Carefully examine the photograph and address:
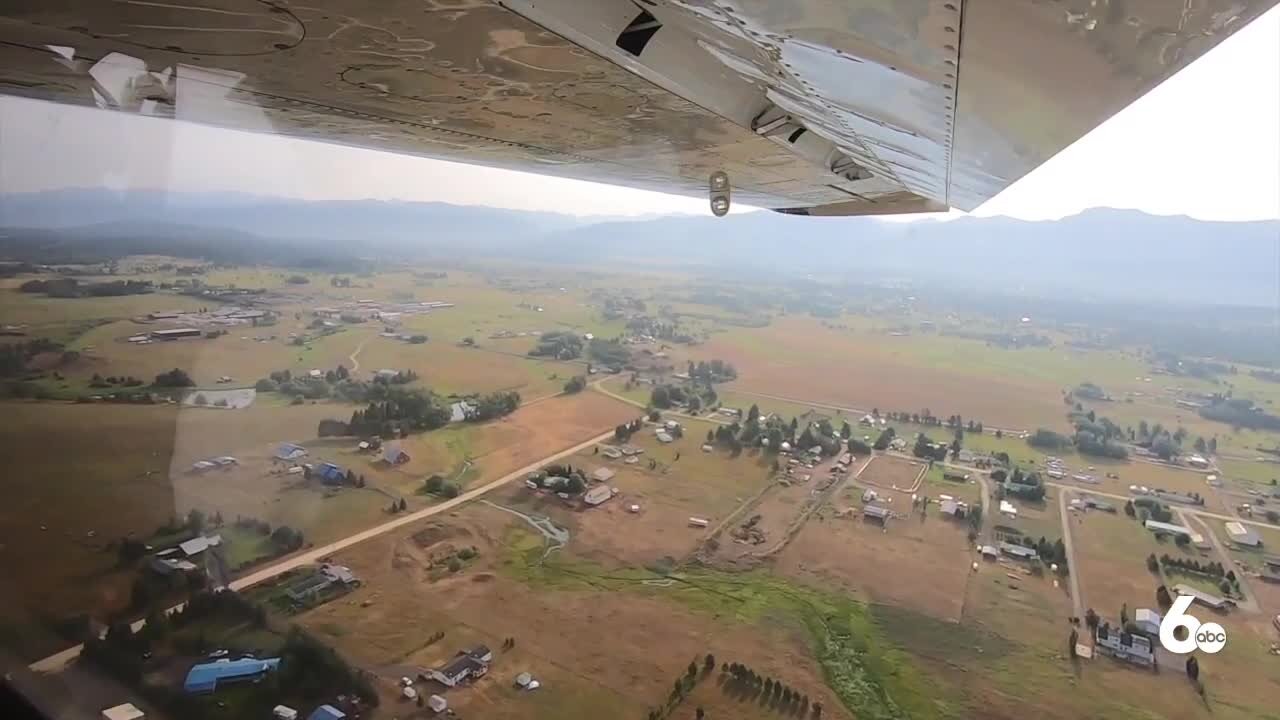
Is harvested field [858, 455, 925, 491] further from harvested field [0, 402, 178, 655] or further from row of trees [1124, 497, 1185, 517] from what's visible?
harvested field [0, 402, 178, 655]

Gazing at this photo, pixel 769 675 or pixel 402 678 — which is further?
pixel 769 675

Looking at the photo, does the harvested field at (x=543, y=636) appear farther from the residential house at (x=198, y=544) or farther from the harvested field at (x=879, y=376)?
the harvested field at (x=879, y=376)

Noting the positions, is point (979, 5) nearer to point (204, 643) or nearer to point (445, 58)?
point (445, 58)

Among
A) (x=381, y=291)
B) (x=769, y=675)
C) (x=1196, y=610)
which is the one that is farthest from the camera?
(x=381, y=291)

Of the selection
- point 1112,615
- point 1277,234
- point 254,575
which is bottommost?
point 254,575

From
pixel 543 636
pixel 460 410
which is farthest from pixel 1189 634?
pixel 460 410

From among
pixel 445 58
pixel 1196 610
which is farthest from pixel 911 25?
pixel 1196 610

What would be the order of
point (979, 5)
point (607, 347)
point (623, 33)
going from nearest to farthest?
point (979, 5)
point (623, 33)
point (607, 347)

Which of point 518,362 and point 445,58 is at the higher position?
A: point 445,58
